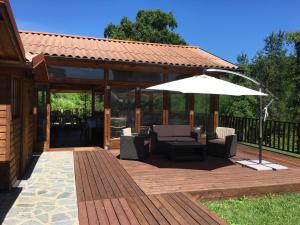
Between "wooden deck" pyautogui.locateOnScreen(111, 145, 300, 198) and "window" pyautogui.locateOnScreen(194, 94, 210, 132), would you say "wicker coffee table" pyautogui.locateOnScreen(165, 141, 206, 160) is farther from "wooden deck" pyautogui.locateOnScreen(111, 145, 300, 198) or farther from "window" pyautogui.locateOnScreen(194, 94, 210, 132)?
"window" pyautogui.locateOnScreen(194, 94, 210, 132)

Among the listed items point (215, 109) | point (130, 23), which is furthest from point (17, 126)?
point (130, 23)

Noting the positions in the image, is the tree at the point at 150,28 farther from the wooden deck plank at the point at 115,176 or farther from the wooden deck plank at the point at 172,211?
the wooden deck plank at the point at 172,211

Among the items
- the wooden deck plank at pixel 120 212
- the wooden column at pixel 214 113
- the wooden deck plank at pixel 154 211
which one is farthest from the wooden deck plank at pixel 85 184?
the wooden column at pixel 214 113

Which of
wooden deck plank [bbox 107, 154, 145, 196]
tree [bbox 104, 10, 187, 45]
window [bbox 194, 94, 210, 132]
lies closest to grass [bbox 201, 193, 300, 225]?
wooden deck plank [bbox 107, 154, 145, 196]

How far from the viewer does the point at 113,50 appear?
31.6 feet

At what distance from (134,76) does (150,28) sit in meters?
20.8

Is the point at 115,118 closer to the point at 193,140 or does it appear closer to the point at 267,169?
the point at 193,140

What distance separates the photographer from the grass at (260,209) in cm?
404

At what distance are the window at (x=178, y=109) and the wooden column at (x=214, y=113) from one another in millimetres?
833

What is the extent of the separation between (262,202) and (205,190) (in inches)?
34.5

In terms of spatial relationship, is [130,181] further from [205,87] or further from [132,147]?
[205,87]

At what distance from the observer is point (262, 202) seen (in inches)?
187

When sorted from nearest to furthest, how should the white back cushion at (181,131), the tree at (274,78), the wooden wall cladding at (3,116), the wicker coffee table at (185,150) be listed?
the wooden wall cladding at (3,116) < the wicker coffee table at (185,150) < the white back cushion at (181,131) < the tree at (274,78)

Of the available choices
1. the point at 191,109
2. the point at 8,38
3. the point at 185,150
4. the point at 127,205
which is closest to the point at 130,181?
the point at 127,205
